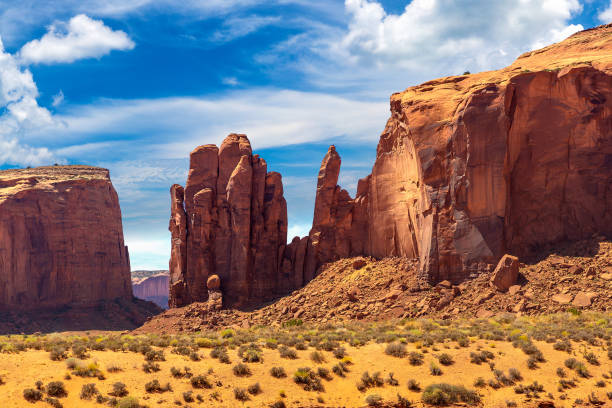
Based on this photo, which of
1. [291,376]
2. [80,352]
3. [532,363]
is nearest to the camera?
[291,376]

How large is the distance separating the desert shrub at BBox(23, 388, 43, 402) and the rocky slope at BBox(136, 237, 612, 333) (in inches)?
1100

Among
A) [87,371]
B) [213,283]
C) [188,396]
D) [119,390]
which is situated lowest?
[188,396]

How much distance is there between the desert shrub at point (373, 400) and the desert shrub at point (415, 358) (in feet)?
13.6

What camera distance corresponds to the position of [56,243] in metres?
88.0

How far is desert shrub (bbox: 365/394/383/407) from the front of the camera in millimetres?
27484

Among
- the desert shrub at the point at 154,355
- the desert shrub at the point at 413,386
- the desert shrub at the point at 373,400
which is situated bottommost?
the desert shrub at the point at 373,400

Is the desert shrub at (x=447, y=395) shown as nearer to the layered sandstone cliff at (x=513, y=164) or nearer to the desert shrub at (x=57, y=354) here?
the desert shrub at (x=57, y=354)

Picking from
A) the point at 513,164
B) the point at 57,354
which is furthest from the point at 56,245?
the point at 513,164

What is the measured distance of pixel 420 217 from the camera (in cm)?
5212

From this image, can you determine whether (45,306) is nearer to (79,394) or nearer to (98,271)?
(98,271)

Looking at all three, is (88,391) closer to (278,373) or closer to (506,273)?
(278,373)

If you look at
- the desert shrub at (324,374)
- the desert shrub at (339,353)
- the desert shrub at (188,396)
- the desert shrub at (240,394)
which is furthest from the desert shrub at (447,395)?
the desert shrub at (188,396)

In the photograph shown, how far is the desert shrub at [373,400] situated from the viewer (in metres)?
27.5

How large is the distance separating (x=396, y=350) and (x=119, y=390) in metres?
13.7
